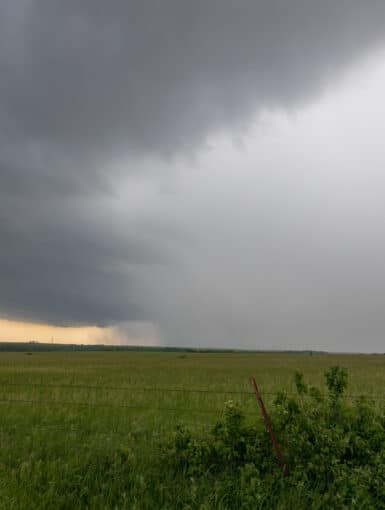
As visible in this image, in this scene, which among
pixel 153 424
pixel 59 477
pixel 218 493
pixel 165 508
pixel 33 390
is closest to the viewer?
pixel 165 508

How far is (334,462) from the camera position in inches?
250

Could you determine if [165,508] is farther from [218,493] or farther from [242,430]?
[242,430]

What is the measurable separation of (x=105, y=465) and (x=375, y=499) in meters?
4.36

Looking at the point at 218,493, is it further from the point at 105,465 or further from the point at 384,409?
the point at 384,409

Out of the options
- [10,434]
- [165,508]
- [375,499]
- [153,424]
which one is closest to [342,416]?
[375,499]

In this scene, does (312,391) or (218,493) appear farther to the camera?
(312,391)

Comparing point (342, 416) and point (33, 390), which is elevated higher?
point (342, 416)

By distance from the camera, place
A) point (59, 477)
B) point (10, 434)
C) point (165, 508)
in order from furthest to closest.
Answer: point (10, 434) < point (59, 477) < point (165, 508)

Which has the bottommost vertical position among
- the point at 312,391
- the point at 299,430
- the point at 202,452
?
the point at 202,452

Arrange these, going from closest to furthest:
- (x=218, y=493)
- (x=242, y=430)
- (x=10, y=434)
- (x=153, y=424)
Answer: (x=218, y=493), (x=242, y=430), (x=10, y=434), (x=153, y=424)

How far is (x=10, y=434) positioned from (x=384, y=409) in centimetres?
841

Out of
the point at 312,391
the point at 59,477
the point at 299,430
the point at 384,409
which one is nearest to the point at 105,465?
the point at 59,477

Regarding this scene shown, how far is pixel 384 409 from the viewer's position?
282 inches

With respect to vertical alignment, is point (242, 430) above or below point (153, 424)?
above
